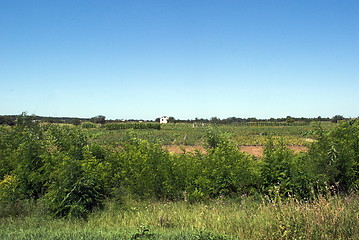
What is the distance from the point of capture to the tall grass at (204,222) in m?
4.62

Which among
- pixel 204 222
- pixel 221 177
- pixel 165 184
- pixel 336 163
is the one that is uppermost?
pixel 336 163

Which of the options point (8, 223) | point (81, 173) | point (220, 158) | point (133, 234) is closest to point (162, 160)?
point (220, 158)

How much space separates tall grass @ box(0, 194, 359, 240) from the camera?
4622mm

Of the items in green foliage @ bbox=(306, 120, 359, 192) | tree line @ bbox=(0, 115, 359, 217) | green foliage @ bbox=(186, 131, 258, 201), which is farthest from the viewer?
green foliage @ bbox=(186, 131, 258, 201)

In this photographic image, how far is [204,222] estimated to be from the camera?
564 centimetres

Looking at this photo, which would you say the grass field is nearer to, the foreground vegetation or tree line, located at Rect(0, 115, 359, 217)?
tree line, located at Rect(0, 115, 359, 217)

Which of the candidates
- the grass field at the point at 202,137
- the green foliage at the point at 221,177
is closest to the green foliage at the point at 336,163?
the green foliage at the point at 221,177

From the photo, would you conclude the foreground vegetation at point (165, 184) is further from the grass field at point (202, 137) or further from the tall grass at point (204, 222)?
the grass field at point (202, 137)

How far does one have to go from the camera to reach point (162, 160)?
8492mm

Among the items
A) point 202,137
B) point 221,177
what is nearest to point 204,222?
point 221,177

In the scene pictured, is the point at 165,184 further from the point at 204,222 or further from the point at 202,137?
the point at 202,137

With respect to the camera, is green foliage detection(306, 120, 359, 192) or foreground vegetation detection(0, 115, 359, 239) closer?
foreground vegetation detection(0, 115, 359, 239)

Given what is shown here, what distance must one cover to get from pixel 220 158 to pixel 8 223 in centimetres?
612

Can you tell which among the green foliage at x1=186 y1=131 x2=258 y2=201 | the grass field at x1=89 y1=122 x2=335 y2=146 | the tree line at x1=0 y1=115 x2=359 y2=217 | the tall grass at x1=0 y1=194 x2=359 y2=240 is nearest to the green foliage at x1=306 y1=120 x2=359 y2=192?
the tree line at x1=0 y1=115 x2=359 y2=217
